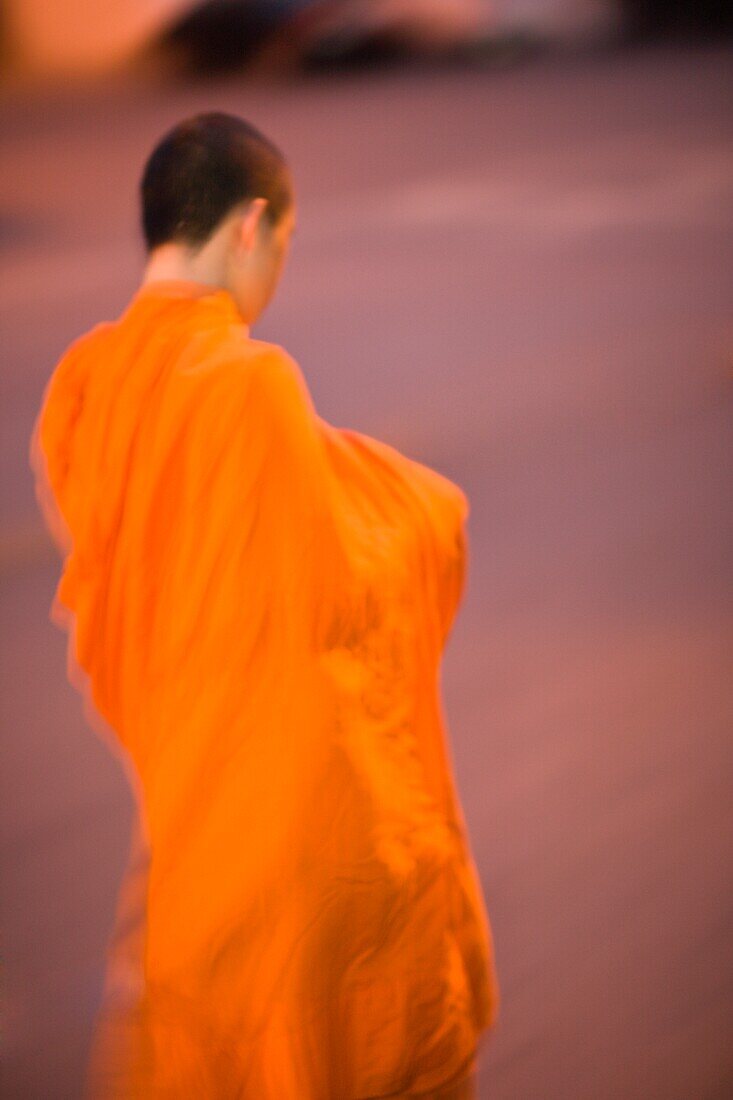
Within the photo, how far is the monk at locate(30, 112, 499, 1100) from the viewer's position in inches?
40.1

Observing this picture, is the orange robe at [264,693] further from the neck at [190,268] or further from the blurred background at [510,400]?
the blurred background at [510,400]

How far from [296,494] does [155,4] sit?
2789mm

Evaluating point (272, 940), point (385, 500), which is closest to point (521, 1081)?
point (272, 940)

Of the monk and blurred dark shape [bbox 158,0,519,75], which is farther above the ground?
blurred dark shape [bbox 158,0,519,75]

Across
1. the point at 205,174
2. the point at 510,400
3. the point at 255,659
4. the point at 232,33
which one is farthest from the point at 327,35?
the point at 255,659

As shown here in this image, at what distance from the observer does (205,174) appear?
1.04 metres

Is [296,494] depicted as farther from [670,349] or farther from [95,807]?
[670,349]

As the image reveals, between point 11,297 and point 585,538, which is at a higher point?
point 11,297

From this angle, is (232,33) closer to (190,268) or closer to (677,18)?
(677,18)

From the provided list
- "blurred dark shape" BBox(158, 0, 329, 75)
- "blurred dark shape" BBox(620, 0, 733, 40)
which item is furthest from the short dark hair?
"blurred dark shape" BBox(620, 0, 733, 40)

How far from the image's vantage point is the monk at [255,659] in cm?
102

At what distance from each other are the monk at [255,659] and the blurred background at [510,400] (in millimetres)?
493

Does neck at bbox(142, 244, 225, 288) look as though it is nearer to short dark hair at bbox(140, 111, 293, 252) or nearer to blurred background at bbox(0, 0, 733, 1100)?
short dark hair at bbox(140, 111, 293, 252)

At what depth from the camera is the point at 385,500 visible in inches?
42.6
